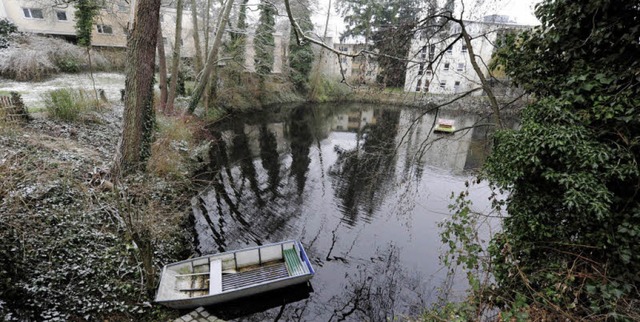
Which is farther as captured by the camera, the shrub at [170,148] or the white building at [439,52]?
the shrub at [170,148]

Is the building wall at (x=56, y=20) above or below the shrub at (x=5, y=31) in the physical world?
above

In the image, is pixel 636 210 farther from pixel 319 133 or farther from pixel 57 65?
pixel 57 65

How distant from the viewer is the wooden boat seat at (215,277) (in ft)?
22.3

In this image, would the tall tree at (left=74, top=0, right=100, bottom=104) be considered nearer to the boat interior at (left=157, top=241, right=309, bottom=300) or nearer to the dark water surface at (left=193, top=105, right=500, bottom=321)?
the dark water surface at (left=193, top=105, right=500, bottom=321)

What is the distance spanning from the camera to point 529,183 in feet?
15.0

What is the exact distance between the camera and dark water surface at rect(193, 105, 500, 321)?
7.49 m

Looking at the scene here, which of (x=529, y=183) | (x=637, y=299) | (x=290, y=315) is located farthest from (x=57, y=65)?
(x=637, y=299)

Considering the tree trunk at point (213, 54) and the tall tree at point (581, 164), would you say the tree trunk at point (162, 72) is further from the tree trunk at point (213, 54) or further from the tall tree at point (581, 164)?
the tall tree at point (581, 164)

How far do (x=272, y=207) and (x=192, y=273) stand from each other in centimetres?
474

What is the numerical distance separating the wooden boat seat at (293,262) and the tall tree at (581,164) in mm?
4552

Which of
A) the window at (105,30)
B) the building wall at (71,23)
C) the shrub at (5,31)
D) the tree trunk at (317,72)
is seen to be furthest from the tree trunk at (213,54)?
the window at (105,30)

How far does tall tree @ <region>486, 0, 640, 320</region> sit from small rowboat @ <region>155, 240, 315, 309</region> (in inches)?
189

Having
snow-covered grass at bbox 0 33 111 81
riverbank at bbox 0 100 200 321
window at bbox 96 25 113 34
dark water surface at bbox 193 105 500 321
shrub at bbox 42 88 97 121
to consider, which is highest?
window at bbox 96 25 113 34

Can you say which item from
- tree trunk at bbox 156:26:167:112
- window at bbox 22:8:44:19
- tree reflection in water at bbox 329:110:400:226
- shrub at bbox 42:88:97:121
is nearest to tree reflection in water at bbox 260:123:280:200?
tree reflection in water at bbox 329:110:400:226
